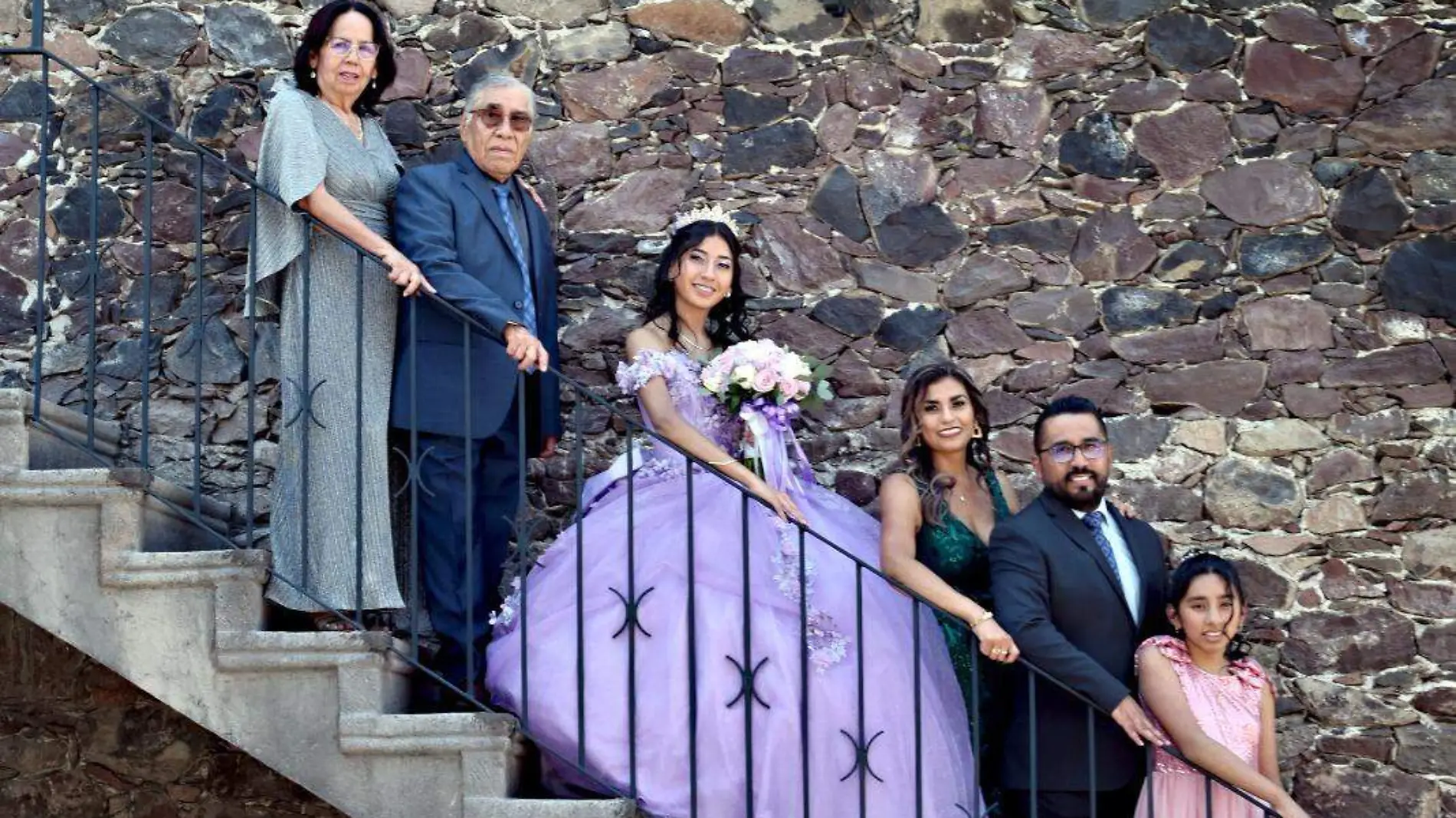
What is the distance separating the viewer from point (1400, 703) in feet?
16.1

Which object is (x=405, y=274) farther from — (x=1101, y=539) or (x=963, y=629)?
(x=1101, y=539)

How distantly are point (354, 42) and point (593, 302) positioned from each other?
1159mm

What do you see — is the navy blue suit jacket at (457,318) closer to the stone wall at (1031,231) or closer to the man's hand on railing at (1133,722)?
the stone wall at (1031,231)

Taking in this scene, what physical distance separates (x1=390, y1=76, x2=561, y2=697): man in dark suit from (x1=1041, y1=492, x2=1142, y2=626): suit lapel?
1.31 meters

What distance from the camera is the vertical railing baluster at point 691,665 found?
13.1 ft

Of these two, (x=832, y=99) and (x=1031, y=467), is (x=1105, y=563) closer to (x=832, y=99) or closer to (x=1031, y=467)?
(x=1031, y=467)

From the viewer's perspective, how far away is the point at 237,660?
3.99m

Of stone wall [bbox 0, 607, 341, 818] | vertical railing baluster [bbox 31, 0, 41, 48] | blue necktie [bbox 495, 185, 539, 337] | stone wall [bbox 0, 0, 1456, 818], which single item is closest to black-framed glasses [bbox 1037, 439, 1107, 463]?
stone wall [bbox 0, 0, 1456, 818]

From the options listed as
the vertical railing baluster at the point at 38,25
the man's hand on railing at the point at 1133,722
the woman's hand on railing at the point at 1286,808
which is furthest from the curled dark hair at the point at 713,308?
the woman's hand on railing at the point at 1286,808

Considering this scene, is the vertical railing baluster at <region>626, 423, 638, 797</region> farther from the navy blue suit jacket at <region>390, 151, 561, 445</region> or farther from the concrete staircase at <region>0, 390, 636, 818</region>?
the navy blue suit jacket at <region>390, 151, 561, 445</region>

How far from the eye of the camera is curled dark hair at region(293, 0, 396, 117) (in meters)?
4.64

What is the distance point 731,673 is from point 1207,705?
113 cm

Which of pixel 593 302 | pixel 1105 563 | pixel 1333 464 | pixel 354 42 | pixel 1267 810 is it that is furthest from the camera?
pixel 593 302

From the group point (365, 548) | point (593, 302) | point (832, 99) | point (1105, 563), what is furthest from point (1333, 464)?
point (365, 548)
